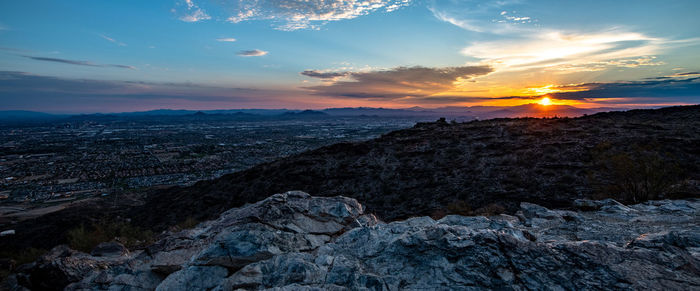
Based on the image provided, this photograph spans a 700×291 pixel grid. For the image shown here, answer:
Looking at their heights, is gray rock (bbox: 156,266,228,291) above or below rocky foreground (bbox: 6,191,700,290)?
below

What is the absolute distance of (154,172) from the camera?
81500mm

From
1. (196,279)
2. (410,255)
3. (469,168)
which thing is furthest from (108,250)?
(469,168)

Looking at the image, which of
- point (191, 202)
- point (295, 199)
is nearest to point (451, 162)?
point (295, 199)

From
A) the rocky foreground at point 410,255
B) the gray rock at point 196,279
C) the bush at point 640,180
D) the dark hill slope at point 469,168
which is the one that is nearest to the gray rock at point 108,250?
the rocky foreground at point 410,255

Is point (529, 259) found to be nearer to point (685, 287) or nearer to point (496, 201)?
point (685, 287)

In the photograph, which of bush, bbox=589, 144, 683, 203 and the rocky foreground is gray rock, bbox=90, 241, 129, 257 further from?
bush, bbox=589, 144, 683, 203

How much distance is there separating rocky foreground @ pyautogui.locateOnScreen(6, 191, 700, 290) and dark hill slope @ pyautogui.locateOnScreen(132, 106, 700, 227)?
7204mm

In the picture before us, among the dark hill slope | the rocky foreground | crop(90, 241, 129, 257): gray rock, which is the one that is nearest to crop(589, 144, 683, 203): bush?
the dark hill slope

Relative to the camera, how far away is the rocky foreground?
21.6 feet

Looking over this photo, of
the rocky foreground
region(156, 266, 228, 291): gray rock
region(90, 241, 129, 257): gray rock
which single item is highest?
the rocky foreground

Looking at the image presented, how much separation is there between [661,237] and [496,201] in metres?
14.5

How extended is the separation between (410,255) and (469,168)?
23.2 meters

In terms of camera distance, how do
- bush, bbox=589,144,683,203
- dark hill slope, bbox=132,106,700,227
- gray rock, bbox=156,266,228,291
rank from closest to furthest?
gray rock, bbox=156,266,228,291
bush, bbox=589,144,683,203
dark hill slope, bbox=132,106,700,227

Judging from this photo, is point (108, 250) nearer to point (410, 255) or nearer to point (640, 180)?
point (410, 255)
